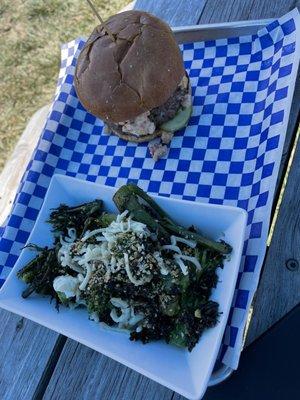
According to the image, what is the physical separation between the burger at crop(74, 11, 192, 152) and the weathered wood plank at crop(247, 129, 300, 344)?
1.48 feet

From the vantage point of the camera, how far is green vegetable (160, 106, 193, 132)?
1.45 metres

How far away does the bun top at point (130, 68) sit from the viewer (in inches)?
51.1

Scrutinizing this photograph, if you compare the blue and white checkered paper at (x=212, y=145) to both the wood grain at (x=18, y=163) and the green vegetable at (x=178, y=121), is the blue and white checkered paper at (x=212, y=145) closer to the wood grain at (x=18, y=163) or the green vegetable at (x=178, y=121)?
the green vegetable at (x=178, y=121)

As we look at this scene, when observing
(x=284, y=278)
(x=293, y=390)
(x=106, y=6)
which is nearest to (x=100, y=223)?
(x=284, y=278)

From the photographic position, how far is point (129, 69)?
1.29 metres

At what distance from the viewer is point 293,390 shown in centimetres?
99

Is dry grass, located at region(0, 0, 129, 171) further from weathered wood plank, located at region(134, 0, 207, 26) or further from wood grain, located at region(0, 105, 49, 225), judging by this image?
weathered wood plank, located at region(134, 0, 207, 26)

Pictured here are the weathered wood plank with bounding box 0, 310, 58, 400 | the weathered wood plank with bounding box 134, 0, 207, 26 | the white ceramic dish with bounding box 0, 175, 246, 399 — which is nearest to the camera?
the white ceramic dish with bounding box 0, 175, 246, 399

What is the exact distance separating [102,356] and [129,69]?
2.44ft

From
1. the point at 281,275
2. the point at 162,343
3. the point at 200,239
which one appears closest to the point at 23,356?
the point at 162,343

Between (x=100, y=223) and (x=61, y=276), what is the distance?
6.9 inches

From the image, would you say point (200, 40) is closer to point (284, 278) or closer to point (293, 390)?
point (284, 278)

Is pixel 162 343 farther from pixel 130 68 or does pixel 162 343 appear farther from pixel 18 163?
pixel 18 163

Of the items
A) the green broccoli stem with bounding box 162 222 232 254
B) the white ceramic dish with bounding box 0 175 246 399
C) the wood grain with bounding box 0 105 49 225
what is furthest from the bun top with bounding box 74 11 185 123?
the wood grain with bounding box 0 105 49 225
